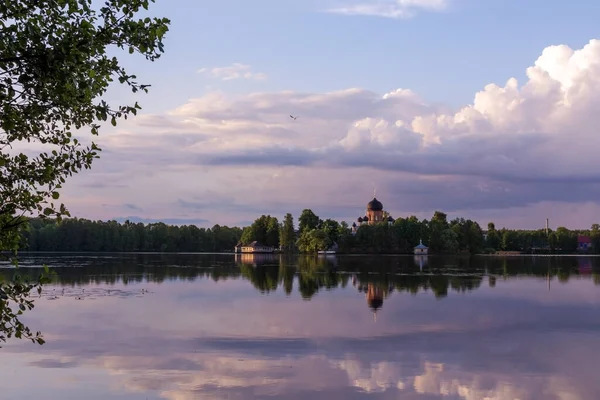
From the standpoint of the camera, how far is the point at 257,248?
191000 millimetres

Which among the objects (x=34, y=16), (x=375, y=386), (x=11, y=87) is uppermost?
(x=34, y=16)

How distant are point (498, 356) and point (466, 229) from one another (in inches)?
6343

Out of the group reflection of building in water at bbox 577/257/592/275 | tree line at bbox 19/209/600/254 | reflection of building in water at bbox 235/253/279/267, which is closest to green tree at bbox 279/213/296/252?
tree line at bbox 19/209/600/254

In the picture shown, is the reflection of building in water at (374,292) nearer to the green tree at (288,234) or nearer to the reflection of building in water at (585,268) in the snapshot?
the reflection of building in water at (585,268)

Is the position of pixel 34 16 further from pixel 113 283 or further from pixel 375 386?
pixel 113 283

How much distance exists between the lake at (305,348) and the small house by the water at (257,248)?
148 m

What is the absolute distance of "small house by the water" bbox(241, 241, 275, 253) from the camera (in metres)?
191

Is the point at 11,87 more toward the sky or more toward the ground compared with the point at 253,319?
more toward the sky

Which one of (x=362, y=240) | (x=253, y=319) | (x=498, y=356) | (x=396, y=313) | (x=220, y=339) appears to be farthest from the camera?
(x=362, y=240)

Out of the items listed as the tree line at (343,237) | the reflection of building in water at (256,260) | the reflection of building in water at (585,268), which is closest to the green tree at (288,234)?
the tree line at (343,237)

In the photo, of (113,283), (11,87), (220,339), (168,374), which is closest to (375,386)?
(168,374)

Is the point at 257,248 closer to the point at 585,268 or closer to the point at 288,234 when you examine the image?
the point at 288,234

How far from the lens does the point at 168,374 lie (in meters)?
18.5

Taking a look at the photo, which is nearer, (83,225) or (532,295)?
(532,295)
